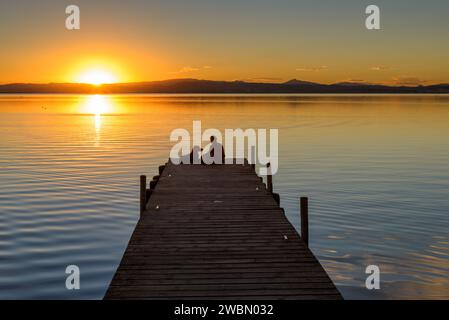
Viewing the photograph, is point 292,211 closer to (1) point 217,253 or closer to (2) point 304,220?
(2) point 304,220

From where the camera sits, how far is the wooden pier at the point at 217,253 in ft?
31.9

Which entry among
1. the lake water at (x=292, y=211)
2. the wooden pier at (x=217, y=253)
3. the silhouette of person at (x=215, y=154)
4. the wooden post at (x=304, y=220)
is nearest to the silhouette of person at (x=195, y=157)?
the silhouette of person at (x=215, y=154)

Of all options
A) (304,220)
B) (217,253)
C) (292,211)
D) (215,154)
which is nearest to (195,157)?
(215,154)

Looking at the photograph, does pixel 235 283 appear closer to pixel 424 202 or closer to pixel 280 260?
pixel 280 260

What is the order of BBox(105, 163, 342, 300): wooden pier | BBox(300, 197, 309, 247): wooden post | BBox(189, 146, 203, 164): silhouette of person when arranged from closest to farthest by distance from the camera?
BBox(105, 163, 342, 300): wooden pier < BBox(300, 197, 309, 247): wooden post < BBox(189, 146, 203, 164): silhouette of person

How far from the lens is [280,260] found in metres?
11.5

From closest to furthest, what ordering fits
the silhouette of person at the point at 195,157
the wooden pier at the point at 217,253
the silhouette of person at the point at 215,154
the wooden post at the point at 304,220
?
the wooden pier at the point at 217,253, the wooden post at the point at 304,220, the silhouette of person at the point at 215,154, the silhouette of person at the point at 195,157

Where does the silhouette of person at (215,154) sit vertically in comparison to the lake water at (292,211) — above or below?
above

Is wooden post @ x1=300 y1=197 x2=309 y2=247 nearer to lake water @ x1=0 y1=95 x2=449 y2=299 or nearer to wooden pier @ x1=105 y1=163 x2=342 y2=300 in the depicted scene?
wooden pier @ x1=105 y1=163 x2=342 y2=300

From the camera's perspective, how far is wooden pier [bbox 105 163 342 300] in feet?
31.9

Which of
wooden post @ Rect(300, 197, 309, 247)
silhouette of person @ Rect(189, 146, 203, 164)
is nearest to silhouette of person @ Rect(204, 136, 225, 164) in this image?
silhouette of person @ Rect(189, 146, 203, 164)

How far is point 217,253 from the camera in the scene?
473 inches

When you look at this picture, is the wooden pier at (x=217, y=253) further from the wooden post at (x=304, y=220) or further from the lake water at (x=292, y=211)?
the lake water at (x=292, y=211)
